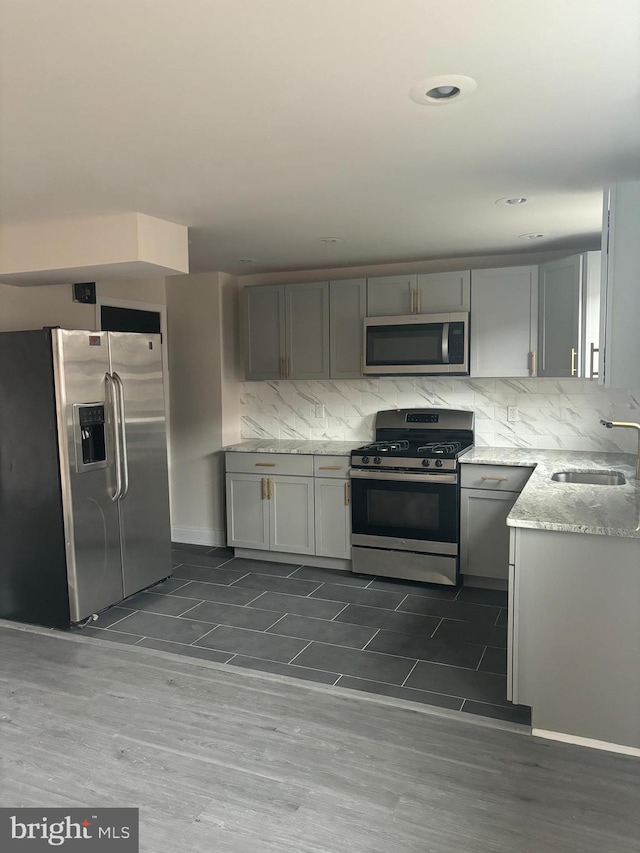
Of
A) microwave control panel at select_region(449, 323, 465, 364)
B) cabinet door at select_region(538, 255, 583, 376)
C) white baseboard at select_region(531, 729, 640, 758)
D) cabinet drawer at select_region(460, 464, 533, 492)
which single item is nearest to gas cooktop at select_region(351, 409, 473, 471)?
cabinet drawer at select_region(460, 464, 533, 492)

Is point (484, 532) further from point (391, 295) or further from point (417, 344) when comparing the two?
point (391, 295)

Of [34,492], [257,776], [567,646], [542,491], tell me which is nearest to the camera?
[257,776]

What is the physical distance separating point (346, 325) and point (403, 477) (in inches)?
50.5

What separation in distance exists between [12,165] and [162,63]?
1.15m

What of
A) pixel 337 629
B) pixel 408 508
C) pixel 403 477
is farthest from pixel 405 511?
pixel 337 629

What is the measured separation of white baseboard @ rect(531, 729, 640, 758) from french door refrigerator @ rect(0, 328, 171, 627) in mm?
2576

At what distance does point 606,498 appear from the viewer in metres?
2.93

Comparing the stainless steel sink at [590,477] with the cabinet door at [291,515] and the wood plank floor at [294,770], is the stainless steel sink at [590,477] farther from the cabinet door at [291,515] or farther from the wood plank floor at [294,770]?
the cabinet door at [291,515]

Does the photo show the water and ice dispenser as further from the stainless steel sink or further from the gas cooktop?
the stainless steel sink

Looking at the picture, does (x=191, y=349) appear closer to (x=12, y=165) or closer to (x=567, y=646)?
(x=12, y=165)

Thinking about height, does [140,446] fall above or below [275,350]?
below

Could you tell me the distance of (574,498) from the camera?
294 cm

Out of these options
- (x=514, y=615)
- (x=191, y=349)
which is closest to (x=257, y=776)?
(x=514, y=615)

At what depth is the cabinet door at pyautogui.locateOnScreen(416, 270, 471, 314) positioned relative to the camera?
4547 millimetres
